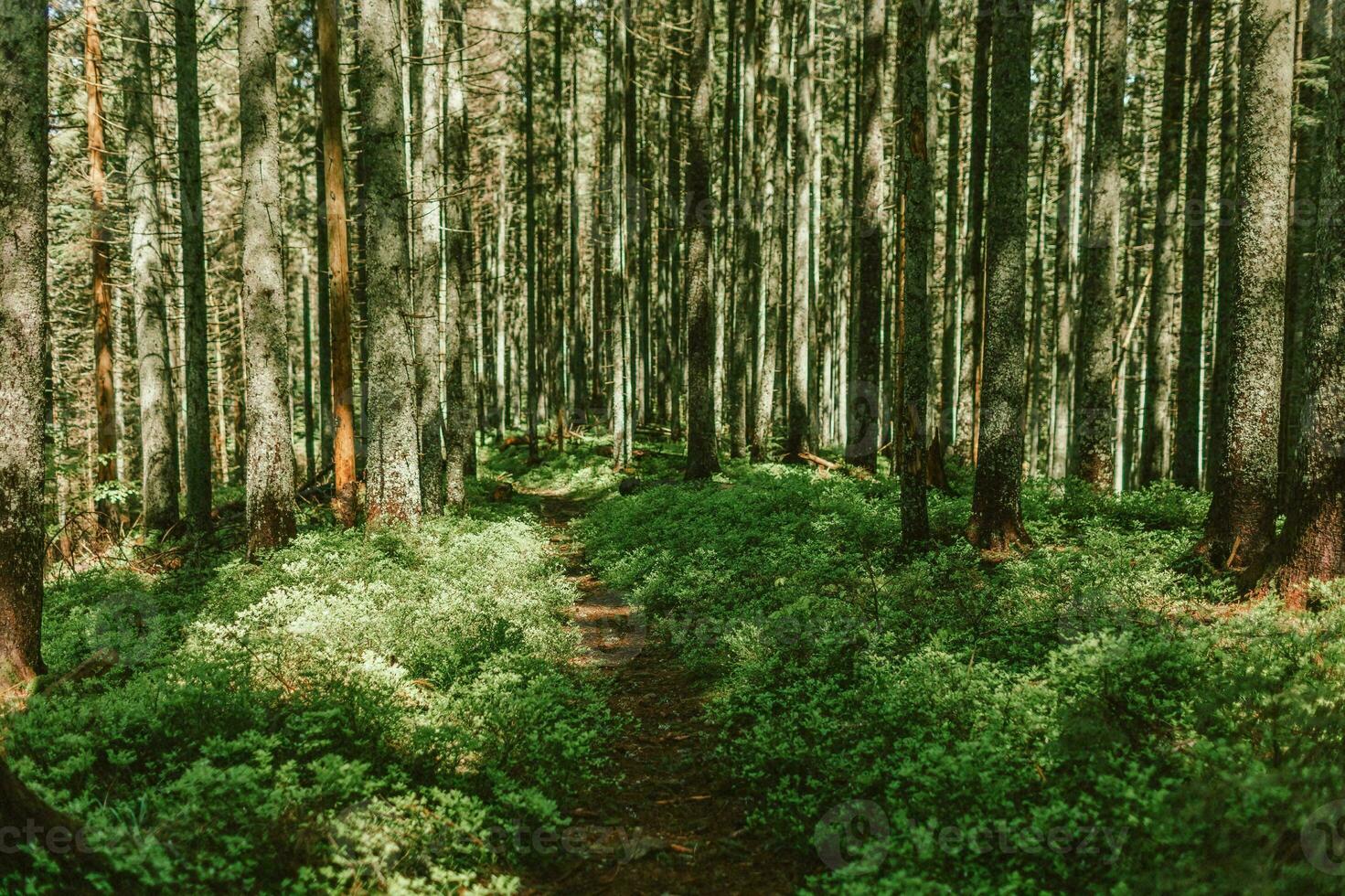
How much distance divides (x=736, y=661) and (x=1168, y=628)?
11.8 ft

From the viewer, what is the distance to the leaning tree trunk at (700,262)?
16.4 m

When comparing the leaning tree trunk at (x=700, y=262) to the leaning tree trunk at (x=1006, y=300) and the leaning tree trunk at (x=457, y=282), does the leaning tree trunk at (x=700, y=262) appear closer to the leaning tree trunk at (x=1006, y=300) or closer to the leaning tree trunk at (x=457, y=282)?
the leaning tree trunk at (x=457, y=282)

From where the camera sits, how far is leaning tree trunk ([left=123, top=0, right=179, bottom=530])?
13273mm

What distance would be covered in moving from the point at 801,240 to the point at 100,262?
54.2 feet

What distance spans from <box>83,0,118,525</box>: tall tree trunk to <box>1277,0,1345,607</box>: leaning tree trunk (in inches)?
696

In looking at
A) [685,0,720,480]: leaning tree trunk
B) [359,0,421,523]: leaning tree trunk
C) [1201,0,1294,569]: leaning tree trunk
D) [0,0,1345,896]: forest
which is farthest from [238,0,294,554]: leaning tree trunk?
[1201,0,1294,569]: leaning tree trunk

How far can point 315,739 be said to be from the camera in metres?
4.96

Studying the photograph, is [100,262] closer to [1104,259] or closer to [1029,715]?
[1029,715]

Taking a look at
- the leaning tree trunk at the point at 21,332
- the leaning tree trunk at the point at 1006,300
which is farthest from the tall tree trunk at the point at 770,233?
the leaning tree trunk at the point at 21,332

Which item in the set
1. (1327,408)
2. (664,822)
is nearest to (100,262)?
(664,822)

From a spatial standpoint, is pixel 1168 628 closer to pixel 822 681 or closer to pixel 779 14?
pixel 822 681

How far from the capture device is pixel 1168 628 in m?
6.09

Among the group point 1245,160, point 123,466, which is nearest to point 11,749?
point 1245,160

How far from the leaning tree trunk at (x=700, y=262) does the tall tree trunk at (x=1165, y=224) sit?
869cm
